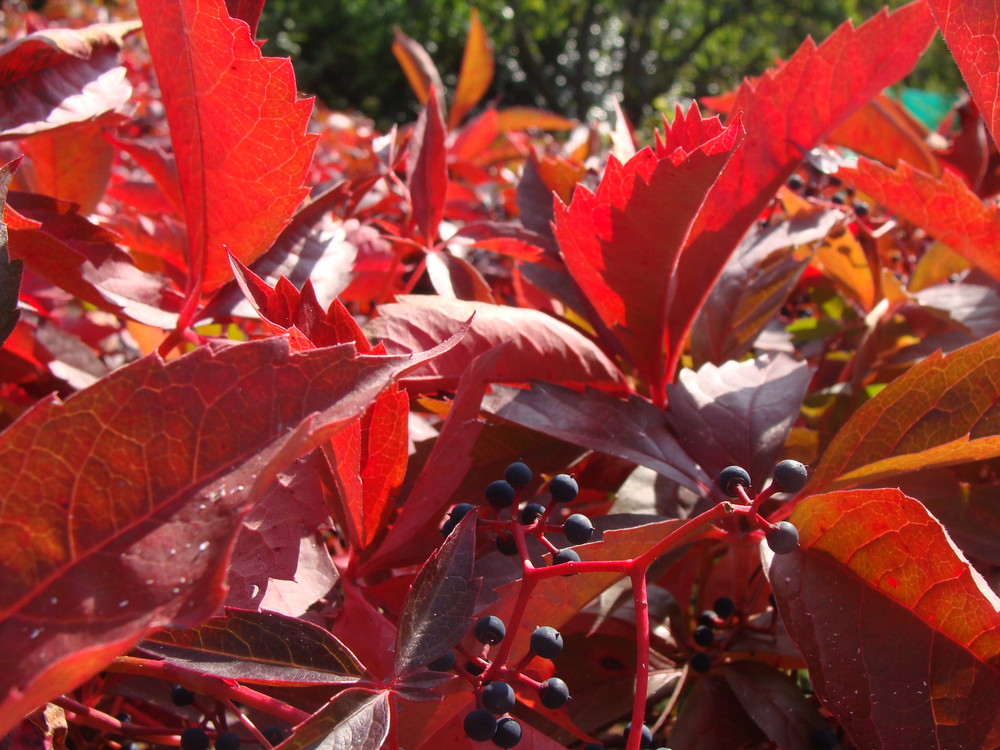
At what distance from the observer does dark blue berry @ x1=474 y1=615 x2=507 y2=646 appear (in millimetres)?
541

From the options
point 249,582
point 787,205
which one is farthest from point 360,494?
point 787,205

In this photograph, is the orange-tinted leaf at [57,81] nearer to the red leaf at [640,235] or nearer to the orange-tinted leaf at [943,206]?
the red leaf at [640,235]

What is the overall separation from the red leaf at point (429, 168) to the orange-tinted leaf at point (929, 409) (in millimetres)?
594

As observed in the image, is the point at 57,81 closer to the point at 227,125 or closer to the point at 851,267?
the point at 227,125

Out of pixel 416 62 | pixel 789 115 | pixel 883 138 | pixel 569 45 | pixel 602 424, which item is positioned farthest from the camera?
pixel 569 45

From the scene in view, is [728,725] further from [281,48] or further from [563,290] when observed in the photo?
[281,48]

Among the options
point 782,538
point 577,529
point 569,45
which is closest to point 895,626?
point 782,538

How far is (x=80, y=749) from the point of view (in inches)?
26.4

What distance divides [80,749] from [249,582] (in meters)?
0.29

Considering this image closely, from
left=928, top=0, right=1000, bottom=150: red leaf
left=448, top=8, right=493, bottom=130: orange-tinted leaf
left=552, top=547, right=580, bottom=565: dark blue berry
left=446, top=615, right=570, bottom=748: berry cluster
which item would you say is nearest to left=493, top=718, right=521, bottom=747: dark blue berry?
left=446, top=615, right=570, bottom=748: berry cluster

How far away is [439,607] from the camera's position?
49 centimetres

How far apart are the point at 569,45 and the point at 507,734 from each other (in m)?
19.0

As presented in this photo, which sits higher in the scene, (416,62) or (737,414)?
(416,62)

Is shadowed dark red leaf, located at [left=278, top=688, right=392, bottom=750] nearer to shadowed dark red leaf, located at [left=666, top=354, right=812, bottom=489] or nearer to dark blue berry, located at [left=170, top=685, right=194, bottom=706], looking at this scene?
dark blue berry, located at [left=170, top=685, right=194, bottom=706]
